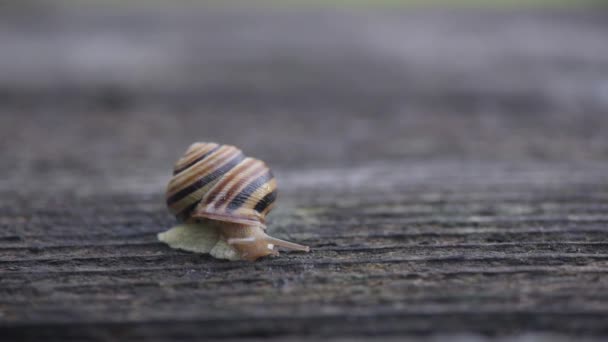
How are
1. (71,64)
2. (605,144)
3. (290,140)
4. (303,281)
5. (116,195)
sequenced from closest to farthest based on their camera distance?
(303,281) → (116,195) → (605,144) → (290,140) → (71,64)

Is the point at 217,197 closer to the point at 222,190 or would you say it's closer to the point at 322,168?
the point at 222,190

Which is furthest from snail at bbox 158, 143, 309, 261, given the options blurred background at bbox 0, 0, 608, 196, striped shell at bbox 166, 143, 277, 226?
blurred background at bbox 0, 0, 608, 196

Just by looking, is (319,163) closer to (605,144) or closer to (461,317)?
(605,144)

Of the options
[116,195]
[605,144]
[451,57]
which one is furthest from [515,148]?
[116,195]

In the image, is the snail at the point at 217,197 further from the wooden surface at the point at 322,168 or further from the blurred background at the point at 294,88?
the blurred background at the point at 294,88

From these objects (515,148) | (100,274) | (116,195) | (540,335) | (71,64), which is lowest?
(540,335)

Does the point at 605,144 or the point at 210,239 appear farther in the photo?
the point at 605,144

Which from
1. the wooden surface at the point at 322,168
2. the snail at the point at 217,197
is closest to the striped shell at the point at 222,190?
the snail at the point at 217,197
